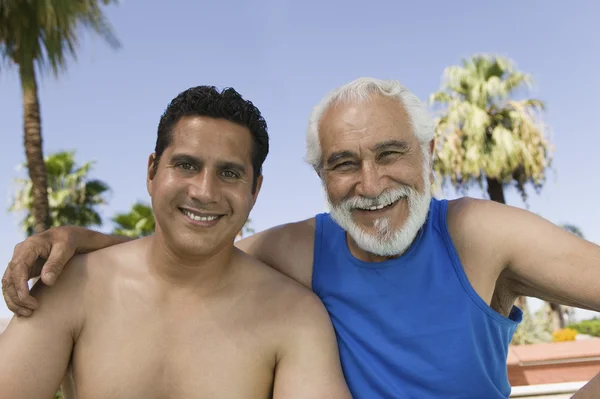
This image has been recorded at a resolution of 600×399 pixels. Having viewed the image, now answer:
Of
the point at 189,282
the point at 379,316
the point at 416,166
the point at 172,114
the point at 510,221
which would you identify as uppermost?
the point at 172,114

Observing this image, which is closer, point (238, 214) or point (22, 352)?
point (22, 352)

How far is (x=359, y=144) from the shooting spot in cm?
233

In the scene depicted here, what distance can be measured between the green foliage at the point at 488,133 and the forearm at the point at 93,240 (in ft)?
53.5

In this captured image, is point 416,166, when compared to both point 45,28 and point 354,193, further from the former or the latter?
point 45,28

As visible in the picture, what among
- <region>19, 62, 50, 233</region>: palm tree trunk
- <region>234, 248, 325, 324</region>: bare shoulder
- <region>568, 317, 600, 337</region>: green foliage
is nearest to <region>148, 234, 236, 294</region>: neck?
<region>234, 248, 325, 324</region>: bare shoulder

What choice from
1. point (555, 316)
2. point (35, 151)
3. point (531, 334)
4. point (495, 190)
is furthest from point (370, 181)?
point (555, 316)

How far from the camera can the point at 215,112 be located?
232cm

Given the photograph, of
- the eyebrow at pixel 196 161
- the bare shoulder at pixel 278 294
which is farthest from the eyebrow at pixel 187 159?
the bare shoulder at pixel 278 294

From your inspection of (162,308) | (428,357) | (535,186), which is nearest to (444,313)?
(428,357)

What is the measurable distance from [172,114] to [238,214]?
0.49m

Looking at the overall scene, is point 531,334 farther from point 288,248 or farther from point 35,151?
point 288,248

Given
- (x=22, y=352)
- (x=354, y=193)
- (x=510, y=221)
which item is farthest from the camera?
(x=354, y=193)

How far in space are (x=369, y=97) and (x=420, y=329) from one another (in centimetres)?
95

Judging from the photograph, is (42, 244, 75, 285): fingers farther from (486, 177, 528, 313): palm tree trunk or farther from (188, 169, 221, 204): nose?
(486, 177, 528, 313): palm tree trunk
